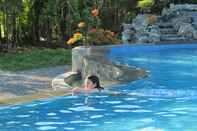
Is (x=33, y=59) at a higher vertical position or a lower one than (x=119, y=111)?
higher

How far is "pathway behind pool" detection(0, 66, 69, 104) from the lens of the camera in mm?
10016

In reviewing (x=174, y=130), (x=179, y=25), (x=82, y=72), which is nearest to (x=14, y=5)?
(x=179, y=25)

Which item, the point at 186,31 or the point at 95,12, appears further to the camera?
the point at 186,31

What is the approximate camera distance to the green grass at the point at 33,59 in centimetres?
1384

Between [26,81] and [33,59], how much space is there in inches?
156

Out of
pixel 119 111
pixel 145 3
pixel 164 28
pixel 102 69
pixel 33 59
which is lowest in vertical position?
pixel 119 111

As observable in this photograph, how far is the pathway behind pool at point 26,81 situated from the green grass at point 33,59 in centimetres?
66

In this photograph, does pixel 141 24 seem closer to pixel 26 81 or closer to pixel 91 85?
pixel 26 81

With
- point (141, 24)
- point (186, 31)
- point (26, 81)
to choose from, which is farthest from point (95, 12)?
point (26, 81)

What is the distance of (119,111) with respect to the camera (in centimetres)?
786

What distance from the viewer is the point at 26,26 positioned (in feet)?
65.6

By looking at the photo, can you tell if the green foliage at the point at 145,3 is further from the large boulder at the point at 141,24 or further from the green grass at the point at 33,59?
the green grass at the point at 33,59

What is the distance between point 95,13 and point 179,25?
121 inches

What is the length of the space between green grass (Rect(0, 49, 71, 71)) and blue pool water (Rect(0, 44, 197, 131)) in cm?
421
